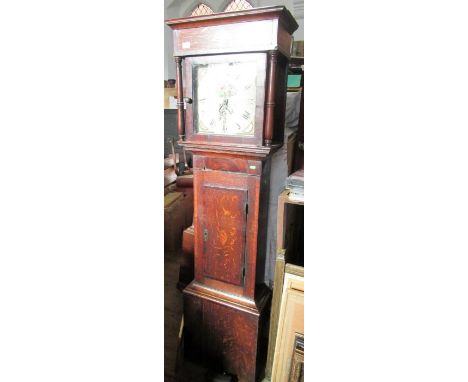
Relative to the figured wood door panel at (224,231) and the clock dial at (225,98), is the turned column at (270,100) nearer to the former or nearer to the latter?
the clock dial at (225,98)

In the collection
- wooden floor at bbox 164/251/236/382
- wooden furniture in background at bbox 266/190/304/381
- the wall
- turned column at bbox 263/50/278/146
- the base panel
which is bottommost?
wooden floor at bbox 164/251/236/382

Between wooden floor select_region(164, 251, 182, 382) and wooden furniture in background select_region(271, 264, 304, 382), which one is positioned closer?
wooden furniture in background select_region(271, 264, 304, 382)

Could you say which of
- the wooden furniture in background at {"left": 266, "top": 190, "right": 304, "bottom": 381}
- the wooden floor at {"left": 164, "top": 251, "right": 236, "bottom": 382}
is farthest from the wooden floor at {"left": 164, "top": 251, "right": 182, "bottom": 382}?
the wooden furniture in background at {"left": 266, "top": 190, "right": 304, "bottom": 381}

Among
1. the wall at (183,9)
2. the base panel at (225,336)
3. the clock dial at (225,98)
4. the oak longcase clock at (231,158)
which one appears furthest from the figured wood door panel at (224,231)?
the wall at (183,9)

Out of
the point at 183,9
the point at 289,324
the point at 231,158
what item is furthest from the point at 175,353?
the point at 183,9

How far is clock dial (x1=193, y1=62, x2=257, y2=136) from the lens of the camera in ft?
3.76

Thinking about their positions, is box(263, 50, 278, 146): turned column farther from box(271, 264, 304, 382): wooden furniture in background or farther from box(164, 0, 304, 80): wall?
box(164, 0, 304, 80): wall

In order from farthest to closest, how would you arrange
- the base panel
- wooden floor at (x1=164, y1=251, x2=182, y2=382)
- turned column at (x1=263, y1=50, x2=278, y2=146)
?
wooden floor at (x1=164, y1=251, x2=182, y2=382), the base panel, turned column at (x1=263, y1=50, x2=278, y2=146)

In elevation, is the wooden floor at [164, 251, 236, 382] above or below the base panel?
below

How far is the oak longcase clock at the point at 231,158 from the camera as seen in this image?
1101mm

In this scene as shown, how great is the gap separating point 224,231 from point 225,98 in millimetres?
553

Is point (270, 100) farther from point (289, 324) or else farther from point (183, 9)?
point (183, 9)
